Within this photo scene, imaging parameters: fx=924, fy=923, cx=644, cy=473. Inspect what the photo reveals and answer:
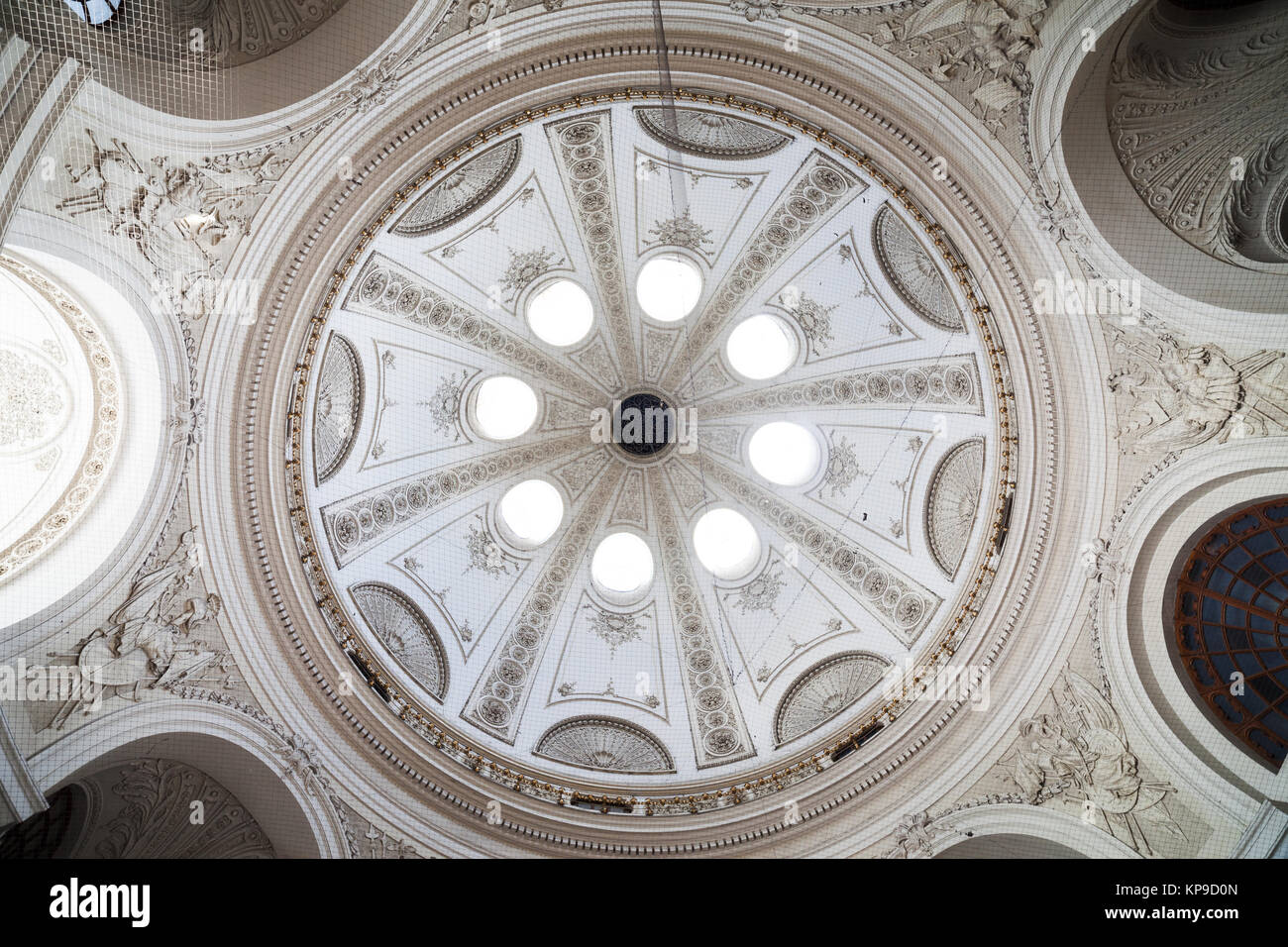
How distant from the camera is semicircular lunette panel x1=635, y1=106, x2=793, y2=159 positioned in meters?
9.57

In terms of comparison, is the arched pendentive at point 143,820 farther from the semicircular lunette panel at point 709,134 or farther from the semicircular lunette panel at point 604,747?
the semicircular lunette panel at point 709,134

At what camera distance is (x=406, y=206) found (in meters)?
9.47

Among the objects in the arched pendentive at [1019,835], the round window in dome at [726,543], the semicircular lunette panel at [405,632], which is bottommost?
the arched pendentive at [1019,835]

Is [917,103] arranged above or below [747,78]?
below

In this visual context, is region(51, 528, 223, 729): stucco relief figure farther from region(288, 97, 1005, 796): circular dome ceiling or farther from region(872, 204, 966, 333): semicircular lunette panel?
region(872, 204, 966, 333): semicircular lunette panel

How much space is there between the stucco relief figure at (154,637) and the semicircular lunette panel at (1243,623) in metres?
9.33

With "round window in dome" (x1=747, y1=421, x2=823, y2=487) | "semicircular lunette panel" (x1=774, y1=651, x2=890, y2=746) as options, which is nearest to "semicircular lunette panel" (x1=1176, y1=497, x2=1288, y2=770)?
"semicircular lunette panel" (x1=774, y1=651, x2=890, y2=746)

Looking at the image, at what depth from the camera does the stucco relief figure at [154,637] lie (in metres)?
8.20

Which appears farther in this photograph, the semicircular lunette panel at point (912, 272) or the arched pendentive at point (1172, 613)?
the semicircular lunette panel at point (912, 272)

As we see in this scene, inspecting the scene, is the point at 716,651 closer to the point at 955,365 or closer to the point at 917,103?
the point at 955,365

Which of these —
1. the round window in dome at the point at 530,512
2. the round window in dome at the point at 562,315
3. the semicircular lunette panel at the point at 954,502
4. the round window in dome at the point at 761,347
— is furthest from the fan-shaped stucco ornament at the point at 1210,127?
the round window in dome at the point at 530,512

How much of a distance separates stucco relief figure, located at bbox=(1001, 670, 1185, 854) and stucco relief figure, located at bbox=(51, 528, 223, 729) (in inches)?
320
